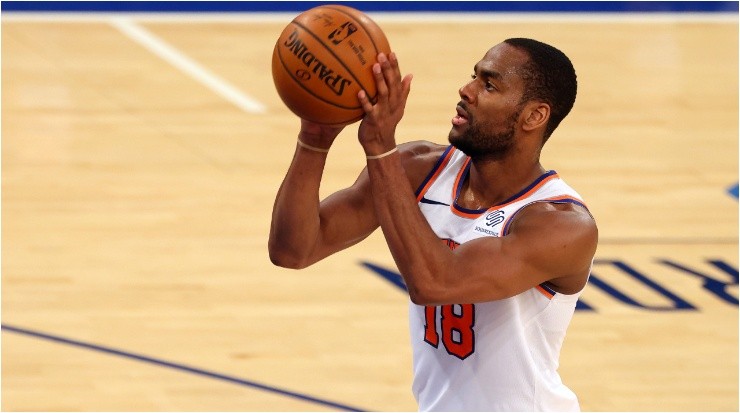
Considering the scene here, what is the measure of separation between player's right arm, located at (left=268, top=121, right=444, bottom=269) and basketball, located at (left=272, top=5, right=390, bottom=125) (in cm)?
14

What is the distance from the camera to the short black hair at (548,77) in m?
3.73

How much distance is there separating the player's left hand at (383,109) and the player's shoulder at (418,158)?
50cm

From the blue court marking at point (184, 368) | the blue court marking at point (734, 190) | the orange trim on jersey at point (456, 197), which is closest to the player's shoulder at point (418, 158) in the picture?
the orange trim on jersey at point (456, 197)

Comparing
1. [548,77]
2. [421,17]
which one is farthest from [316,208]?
[421,17]

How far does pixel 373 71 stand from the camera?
3.52m

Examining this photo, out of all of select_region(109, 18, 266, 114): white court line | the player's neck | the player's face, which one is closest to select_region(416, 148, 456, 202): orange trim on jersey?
the player's neck

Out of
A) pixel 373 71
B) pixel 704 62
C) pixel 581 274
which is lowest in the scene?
pixel 704 62

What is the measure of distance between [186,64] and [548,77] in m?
8.20

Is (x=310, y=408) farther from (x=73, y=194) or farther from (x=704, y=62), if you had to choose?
(x=704, y=62)

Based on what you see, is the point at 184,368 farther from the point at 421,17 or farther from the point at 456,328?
the point at 421,17

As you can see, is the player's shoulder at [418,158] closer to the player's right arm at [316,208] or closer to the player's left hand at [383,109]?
the player's right arm at [316,208]

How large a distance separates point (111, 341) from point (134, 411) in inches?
27.8

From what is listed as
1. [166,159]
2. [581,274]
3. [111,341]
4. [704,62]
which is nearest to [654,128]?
[704,62]

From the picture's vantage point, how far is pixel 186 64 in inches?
459
